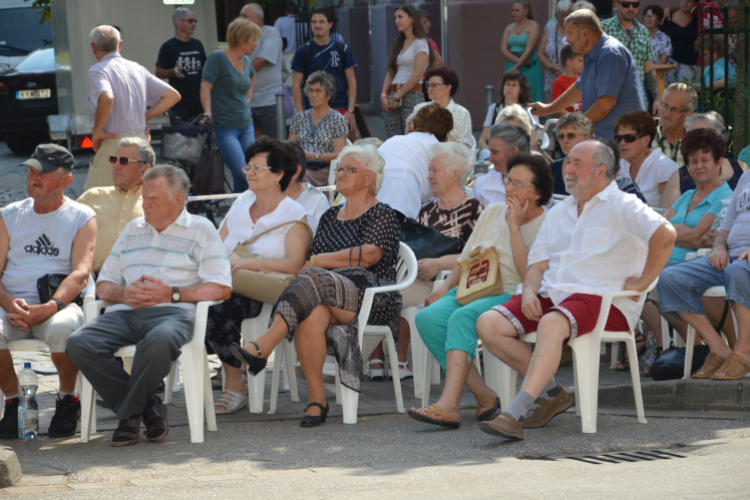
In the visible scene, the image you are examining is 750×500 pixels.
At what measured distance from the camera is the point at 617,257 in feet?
17.8

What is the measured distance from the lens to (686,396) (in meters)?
5.85

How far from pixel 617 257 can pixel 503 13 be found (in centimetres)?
956

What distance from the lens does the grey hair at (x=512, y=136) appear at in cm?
686

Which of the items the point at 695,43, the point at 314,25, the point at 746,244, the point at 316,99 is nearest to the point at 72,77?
→ the point at 314,25

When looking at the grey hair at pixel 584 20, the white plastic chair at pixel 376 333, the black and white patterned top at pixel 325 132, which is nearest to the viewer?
the white plastic chair at pixel 376 333

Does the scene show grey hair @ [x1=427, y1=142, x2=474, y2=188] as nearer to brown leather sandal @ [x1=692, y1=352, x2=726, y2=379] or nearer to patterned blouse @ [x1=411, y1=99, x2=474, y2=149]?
brown leather sandal @ [x1=692, y1=352, x2=726, y2=379]

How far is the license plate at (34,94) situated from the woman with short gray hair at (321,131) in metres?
7.38

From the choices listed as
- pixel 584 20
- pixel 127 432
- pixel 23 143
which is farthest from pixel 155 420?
pixel 23 143

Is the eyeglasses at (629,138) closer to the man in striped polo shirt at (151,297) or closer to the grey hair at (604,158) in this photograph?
the grey hair at (604,158)

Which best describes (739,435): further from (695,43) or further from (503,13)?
(503,13)

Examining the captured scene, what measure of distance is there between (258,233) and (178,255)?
2.49ft

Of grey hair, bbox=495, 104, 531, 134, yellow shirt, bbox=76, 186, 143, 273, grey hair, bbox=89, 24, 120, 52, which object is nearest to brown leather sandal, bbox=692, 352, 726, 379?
grey hair, bbox=495, 104, 531, 134

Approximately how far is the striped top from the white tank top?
0.97ft

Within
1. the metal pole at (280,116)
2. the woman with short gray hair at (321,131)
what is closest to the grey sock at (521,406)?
the woman with short gray hair at (321,131)
